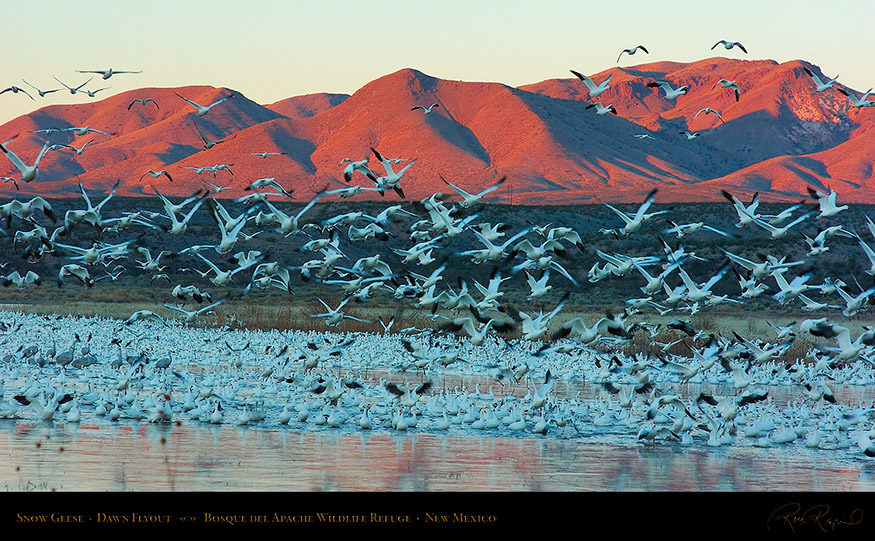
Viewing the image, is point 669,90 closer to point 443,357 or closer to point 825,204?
point 825,204

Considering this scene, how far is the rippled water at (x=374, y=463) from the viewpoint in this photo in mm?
13617

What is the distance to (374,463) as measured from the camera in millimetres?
14984

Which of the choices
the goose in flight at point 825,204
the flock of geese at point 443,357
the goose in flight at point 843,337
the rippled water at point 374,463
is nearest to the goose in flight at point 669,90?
the flock of geese at point 443,357

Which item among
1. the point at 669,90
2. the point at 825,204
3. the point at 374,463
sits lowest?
the point at 374,463

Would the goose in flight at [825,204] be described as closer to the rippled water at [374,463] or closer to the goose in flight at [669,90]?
the goose in flight at [669,90]

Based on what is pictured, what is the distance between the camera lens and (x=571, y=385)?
79.5 ft
